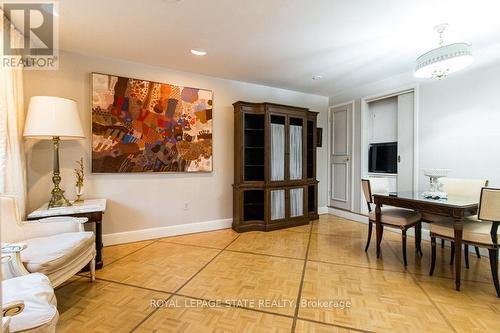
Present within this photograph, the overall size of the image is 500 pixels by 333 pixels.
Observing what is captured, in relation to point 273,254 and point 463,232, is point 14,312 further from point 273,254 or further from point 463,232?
point 463,232

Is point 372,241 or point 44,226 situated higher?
point 44,226

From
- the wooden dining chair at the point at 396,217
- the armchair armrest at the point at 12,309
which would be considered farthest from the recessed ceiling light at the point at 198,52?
the armchair armrest at the point at 12,309

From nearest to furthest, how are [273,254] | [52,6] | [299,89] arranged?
[52,6], [273,254], [299,89]

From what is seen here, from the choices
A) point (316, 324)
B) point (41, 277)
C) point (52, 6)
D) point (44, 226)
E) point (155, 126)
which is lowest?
point (316, 324)

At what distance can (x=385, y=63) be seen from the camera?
11.5 ft

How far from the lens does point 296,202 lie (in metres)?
4.41

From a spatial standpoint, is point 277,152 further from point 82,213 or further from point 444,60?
point 82,213

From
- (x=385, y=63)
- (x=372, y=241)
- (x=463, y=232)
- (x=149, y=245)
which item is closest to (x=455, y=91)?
(x=385, y=63)

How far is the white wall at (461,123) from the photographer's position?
3.01m

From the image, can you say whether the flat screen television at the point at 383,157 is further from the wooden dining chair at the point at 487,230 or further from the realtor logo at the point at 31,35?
the realtor logo at the point at 31,35

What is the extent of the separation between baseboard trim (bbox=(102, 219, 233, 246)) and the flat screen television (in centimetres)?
284

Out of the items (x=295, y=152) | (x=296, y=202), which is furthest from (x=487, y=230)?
(x=295, y=152)

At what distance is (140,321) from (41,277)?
735 millimetres

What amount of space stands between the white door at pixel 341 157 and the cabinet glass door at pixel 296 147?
3.56ft
